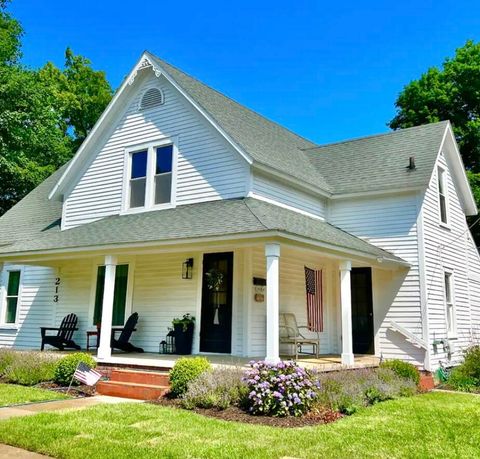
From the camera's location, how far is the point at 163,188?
12.9 m

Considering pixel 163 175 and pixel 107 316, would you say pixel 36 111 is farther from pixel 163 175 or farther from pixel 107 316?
pixel 107 316

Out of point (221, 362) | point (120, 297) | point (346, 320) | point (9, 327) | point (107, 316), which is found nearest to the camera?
point (221, 362)

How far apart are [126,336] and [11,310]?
6071 millimetres

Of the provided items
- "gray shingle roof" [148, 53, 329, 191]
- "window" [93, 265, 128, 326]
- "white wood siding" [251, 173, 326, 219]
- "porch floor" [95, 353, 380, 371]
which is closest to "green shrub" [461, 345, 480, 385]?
"porch floor" [95, 353, 380, 371]

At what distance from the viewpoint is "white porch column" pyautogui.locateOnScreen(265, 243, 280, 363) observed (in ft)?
27.3

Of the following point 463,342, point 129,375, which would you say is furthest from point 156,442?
point 463,342

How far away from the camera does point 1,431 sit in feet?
18.7

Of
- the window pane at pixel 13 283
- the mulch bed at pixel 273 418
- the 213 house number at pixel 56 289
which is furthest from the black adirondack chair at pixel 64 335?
the mulch bed at pixel 273 418

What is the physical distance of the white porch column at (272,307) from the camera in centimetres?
831

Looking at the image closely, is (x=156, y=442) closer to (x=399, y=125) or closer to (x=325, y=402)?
(x=325, y=402)

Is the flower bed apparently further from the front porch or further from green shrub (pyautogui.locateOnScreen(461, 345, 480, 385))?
green shrub (pyautogui.locateOnScreen(461, 345, 480, 385))

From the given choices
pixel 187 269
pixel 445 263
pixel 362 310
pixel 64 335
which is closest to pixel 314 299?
pixel 362 310

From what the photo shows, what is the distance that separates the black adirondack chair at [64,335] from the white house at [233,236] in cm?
26

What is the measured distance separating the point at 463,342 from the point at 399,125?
17007mm
